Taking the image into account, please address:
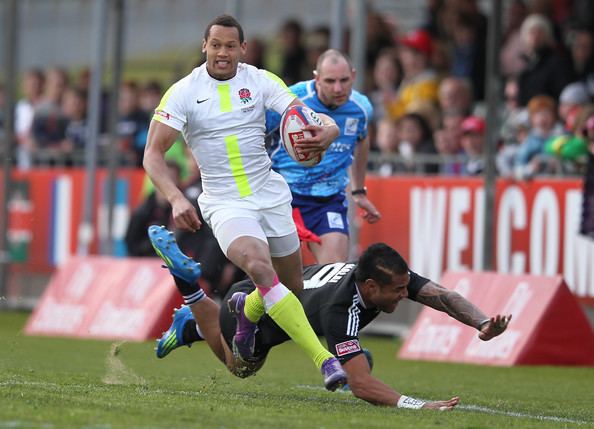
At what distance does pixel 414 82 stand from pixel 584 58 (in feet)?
8.38

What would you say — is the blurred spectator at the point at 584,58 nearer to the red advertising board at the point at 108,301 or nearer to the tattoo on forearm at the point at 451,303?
the red advertising board at the point at 108,301

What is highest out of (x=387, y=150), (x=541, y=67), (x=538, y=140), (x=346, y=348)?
(x=541, y=67)

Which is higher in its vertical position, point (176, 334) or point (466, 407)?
point (176, 334)

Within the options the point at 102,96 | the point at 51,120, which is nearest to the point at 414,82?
the point at 102,96

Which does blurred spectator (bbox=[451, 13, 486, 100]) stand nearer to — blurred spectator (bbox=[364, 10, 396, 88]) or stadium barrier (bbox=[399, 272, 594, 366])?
blurred spectator (bbox=[364, 10, 396, 88])

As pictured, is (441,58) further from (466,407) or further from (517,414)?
(517,414)

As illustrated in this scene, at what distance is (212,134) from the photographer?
31.5 ft

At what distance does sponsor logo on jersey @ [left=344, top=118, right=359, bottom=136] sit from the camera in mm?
12122

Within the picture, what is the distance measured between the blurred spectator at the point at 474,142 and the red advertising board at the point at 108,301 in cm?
361

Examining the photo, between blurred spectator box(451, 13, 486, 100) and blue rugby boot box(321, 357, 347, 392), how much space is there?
9.98m

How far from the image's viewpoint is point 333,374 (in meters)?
8.78

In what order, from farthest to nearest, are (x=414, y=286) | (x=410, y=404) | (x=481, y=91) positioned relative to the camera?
(x=481, y=91), (x=414, y=286), (x=410, y=404)

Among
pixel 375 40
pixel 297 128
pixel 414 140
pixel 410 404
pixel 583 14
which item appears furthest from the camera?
pixel 375 40

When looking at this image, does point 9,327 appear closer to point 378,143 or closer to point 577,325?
point 378,143
